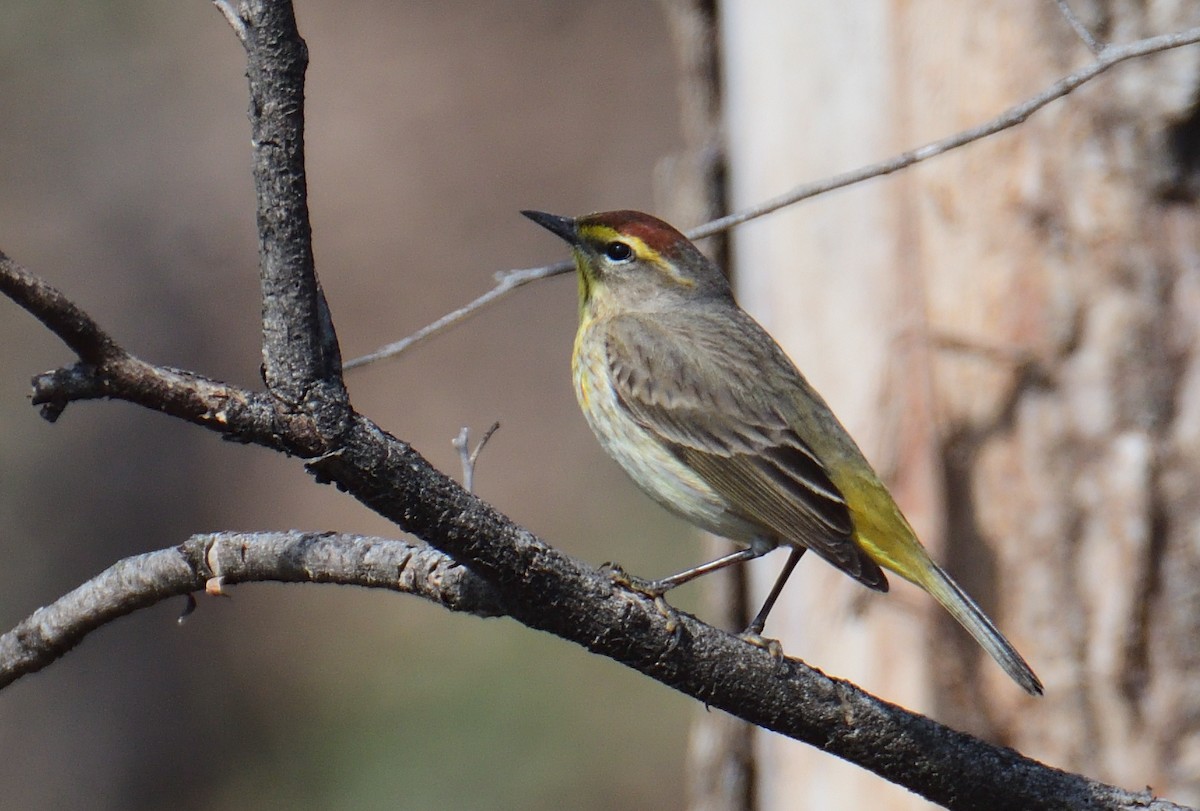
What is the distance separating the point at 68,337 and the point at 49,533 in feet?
34.7

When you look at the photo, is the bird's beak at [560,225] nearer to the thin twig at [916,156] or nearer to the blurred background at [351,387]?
the thin twig at [916,156]

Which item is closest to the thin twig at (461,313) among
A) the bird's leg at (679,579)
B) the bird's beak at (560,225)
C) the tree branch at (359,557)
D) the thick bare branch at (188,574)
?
the thick bare branch at (188,574)

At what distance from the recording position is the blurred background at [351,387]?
411 inches

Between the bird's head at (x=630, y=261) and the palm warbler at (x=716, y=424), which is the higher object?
the bird's head at (x=630, y=261)

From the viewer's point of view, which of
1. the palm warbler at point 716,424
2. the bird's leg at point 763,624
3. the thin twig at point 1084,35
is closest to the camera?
the thin twig at point 1084,35

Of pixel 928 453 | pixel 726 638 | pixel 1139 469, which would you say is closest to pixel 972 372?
pixel 928 453

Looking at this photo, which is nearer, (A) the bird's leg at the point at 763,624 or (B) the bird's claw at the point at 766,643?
(B) the bird's claw at the point at 766,643

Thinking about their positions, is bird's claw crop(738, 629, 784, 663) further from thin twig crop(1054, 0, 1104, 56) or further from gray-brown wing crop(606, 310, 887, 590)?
thin twig crop(1054, 0, 1104, 56)

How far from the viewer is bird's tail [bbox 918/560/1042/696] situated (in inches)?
156

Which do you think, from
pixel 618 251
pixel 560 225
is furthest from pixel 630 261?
pixel 560 225

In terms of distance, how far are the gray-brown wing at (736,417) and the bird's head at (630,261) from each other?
160 mm

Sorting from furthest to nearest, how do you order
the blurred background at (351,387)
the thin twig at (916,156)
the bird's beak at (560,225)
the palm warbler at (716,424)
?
the blurred background at (351,387), the bird's beak at (560,225), the palm warbler at (716,424), the thin twig at (916,156)

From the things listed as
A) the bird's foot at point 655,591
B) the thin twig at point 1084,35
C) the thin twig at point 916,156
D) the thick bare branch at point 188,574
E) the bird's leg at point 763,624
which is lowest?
the thick bare branch at point 188,574

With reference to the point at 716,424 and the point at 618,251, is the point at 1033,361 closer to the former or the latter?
the point at 716,424
